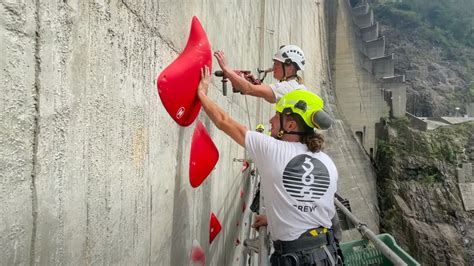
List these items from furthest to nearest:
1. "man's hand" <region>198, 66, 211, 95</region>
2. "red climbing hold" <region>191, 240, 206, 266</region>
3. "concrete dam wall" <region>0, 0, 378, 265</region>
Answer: "red climbing hold" <region>191, 240, 206, 266</region>, "man's hand" <region>198, 66, 211, 95</region>, "concrete dam wall" <region>0, 0, 378, 265</region>

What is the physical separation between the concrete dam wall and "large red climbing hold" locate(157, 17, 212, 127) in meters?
0.05

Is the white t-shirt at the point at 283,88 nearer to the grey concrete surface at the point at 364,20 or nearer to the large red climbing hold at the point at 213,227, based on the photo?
the large red climbing hold at the point at 213,227

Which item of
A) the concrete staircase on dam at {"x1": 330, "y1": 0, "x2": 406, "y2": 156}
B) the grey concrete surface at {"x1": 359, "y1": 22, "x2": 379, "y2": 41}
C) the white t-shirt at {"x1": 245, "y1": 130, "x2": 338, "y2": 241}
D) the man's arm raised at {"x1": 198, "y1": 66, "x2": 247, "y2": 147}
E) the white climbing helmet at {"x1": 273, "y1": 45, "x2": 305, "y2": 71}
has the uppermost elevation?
the grey concrete surface at {"x1": 359, "y1": 22, "x2": 379, "y2": 41}

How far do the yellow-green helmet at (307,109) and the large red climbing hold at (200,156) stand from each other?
2.08 feet

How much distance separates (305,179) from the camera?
181 centimetres

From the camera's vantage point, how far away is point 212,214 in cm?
299

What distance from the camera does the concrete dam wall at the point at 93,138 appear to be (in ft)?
2.54

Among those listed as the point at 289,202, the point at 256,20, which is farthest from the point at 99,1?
the point at 256,20

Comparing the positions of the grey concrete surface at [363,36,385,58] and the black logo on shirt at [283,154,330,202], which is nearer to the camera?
the black logo on shirt at [283,154,330,202]

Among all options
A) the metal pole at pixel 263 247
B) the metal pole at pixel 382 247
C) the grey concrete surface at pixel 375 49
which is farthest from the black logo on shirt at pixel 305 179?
the grey concrete surface at pixel 375 49

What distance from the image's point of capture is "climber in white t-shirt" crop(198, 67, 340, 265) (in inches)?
70.9

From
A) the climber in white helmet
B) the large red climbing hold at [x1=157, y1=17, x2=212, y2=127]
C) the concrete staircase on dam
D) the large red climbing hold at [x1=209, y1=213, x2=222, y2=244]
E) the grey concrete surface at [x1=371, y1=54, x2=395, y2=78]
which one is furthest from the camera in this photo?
the grey concrete surface at [x1=371, y1=54, x2=395, y2=78]

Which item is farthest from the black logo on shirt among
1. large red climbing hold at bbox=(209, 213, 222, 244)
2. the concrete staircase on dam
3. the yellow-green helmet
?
the concrete staircase on dam

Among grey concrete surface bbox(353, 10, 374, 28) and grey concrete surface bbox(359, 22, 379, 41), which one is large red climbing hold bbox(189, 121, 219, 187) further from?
grey concrete surface bbox(353, 10, 374, 28)
